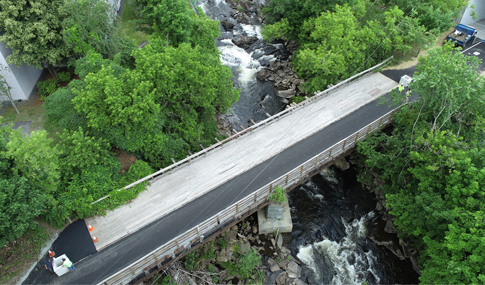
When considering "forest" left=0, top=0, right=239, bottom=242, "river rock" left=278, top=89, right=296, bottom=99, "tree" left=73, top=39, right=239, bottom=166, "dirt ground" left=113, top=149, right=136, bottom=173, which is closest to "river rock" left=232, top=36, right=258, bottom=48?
"river rock" left=278, top=89, right=296, bottom=99

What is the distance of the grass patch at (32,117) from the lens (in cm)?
2695

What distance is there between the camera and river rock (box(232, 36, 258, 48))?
44.8 metres

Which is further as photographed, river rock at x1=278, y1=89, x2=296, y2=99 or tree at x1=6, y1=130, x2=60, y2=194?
river rock at x1=278, y1=89, x2=296, y2=99

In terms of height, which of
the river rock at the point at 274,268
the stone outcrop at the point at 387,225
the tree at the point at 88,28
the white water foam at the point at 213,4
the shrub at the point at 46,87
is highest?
the tree at the point at 88,28

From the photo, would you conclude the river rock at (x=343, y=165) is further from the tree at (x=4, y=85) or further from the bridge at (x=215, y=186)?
the tree at (x=4, y=85)

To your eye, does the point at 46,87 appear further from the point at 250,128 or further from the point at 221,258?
the point at 221,258

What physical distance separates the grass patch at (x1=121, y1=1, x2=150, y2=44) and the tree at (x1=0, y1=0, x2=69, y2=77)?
10640 mm

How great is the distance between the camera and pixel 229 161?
24.4m

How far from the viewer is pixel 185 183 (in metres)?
22.9

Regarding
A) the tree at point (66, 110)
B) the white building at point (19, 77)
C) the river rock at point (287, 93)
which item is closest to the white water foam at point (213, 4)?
the river rock at point (287, 93)

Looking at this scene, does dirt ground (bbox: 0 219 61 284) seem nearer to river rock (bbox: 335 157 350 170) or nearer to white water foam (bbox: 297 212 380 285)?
white water foam (bbox: 297 212 380 285)

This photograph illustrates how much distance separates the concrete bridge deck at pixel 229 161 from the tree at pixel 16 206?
374cm

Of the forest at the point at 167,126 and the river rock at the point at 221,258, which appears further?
the river rock at the point at 221,258

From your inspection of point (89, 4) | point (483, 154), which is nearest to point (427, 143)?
point (483, 154)
